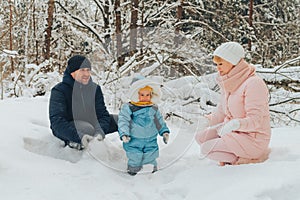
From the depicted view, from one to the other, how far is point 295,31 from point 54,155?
923 centimetres

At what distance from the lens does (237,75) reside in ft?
7.70

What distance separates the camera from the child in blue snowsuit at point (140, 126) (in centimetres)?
254

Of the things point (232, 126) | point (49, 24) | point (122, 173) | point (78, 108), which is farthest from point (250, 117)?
point (49, 24)

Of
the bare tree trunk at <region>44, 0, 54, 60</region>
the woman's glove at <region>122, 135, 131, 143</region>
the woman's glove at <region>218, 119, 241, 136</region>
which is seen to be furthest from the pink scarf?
the bare tree trunk at <region>44, 0, 54, 60</region>

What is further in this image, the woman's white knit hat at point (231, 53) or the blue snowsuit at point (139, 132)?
the blue snowsuit at point (139, 132)

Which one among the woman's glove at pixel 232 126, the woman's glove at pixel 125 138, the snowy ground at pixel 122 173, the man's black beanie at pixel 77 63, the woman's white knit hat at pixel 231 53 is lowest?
the snowy ground at pixel 122 173

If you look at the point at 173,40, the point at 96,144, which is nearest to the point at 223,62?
the point at 96,144

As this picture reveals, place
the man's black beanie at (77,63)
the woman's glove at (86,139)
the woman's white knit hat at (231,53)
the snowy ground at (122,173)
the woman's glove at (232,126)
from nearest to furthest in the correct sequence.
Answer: the snowy ground at (122,173), the woman's glove at (232,126), the woman's white knit hat at (231,53), the woman's glove at (86,139), the man's black beanie at (77,63)

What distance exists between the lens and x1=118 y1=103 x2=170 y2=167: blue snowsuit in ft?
8.34

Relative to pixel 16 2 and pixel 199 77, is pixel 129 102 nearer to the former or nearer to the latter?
pixel 199 77

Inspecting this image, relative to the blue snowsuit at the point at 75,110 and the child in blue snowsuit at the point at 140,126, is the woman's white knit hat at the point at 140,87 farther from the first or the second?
the blue snowsuit at the point at 75,110

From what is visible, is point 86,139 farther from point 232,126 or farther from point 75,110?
point 232,126

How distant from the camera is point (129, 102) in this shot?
262 cm

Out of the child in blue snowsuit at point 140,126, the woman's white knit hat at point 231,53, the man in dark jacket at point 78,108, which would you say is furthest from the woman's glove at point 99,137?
the woman's white knit hat at point 231,53
